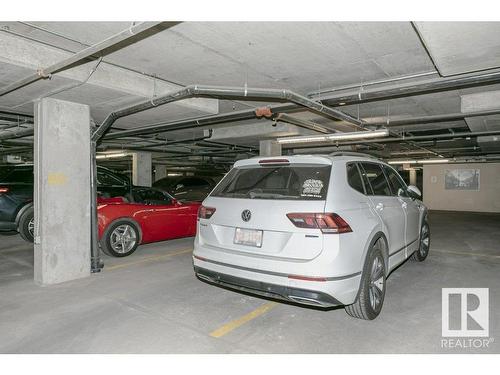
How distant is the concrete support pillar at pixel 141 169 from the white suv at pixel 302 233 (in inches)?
570

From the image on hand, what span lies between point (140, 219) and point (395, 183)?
4.93 meters

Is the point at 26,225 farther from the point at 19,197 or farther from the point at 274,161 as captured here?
the point at 274,161

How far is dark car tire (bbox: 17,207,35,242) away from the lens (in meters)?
7.56

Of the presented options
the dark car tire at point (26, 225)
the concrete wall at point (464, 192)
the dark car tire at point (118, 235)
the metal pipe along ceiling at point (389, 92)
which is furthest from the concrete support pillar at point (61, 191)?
the concrete wall at point (464, 192)

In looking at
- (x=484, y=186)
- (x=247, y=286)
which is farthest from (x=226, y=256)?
(x=484, y=186)

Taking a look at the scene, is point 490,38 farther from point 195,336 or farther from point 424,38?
point 195,336

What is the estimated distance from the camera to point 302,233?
2904 mm

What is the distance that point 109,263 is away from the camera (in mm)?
6023

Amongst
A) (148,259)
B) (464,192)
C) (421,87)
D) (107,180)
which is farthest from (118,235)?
(464,192)

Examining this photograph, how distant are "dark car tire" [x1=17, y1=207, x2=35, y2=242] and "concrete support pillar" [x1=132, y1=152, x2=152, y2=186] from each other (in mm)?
9421

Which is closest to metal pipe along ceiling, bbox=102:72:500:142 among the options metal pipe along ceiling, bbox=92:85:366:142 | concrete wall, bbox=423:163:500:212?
metal pipe along ceiling, bbox=92:85:366:142

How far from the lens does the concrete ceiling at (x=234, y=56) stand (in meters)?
3.76

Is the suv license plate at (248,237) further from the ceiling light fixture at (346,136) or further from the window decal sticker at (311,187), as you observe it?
the ceiling light fixture at (346,136)
